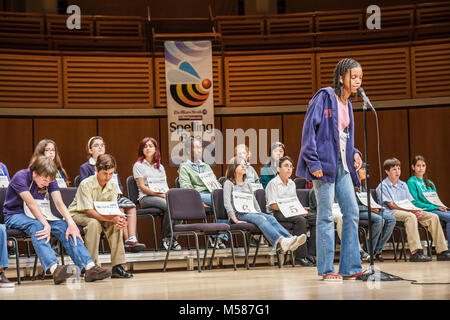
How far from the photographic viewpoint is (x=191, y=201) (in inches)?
240

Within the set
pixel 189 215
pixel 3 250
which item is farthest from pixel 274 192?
pixel 3 250

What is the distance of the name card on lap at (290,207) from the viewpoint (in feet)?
20.5

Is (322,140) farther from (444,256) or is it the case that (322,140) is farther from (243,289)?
(444,256)

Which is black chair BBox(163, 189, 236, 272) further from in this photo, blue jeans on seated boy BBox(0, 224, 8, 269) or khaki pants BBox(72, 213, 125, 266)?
blue jeans on seated boy BBox(0, 224, 8, 269)

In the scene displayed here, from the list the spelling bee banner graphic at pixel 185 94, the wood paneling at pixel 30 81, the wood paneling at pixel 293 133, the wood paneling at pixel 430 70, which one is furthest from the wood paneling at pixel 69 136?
the wood paneling at pixel 430 70

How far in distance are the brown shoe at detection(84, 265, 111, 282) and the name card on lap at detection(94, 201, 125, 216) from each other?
572 mm

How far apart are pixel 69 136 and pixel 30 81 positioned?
3.10ft

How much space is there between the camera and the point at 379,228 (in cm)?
660

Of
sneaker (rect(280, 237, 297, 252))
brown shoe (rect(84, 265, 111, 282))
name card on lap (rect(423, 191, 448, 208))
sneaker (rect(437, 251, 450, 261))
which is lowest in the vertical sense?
sneaker (rect(437, 251, 450, 261))

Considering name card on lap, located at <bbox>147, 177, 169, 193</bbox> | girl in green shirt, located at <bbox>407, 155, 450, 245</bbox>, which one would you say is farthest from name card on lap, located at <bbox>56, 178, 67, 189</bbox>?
girl in green shirt, located at <bbox>407, 155, 450, 245</bbox>

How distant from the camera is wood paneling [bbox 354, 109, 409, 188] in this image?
8.93 m

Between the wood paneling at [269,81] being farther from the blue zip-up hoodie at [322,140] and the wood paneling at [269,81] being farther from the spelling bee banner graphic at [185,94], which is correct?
the blue zip-up hoodie at [322,140]
